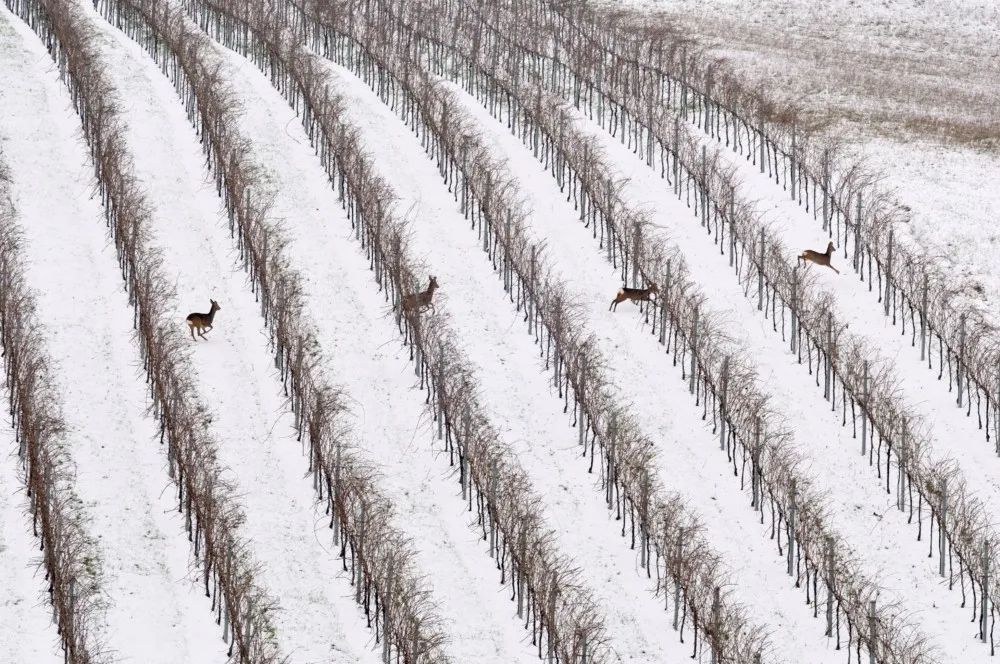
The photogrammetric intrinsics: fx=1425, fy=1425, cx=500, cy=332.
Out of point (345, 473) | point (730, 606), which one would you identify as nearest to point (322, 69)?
point (345, 473)

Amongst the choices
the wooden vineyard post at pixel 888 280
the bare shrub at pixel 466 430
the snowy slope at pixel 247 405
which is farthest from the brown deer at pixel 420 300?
the wooden vineyard post at pixel 888 280

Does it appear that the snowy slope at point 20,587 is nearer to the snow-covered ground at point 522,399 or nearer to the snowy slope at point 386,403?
the snowy slope at point 386,403

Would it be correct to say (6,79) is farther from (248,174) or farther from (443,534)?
(443,534)

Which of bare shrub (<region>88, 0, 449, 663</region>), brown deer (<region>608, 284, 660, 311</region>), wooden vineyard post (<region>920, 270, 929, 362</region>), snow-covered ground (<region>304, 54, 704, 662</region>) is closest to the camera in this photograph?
bare shrub (<region>88, 0, 449, 663</region>)

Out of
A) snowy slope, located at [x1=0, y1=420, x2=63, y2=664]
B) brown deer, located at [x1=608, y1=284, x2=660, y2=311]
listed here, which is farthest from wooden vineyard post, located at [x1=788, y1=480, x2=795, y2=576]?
snowy slope, located at [x1=0, y1=420, x2=63, y2=664]

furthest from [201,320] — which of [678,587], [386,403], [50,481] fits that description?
[678,587]

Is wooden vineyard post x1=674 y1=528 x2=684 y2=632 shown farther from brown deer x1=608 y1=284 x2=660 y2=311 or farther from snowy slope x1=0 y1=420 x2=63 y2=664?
snowy slope x1=0 y1=420 x2=63 y2=664

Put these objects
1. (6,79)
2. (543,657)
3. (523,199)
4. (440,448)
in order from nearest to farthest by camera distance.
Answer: (543,657) → (440,448) → (523,199) → (6,79)
